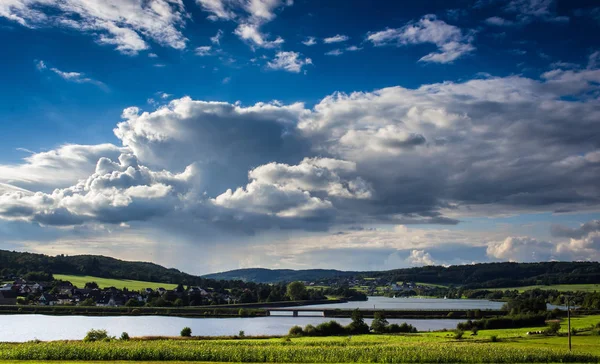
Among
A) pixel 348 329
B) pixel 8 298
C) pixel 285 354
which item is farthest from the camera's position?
pixel 8 298

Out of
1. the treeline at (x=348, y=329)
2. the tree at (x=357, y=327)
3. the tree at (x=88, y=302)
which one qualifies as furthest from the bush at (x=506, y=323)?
the tree at (x=88, y=302)

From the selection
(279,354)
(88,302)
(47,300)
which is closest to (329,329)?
(279,354)

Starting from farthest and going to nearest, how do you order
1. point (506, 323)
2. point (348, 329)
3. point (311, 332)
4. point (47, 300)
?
point (47, 300)
point (506, 323)
point (348, 329)
point (311, 332)

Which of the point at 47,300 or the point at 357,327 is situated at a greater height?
the point at 47,300

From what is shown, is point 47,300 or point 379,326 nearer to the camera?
point 379,326

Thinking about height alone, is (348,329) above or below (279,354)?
below

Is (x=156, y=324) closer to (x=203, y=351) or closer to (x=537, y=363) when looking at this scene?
(x=203, y=351)

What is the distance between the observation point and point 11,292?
625ft

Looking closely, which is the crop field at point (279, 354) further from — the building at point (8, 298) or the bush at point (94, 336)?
the building at point (8, 298)

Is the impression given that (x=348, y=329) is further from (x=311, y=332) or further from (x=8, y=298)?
(x=8, y=298)

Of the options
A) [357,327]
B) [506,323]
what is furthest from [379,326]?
[506,323]

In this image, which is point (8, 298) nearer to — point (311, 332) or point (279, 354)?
point (311, 332)

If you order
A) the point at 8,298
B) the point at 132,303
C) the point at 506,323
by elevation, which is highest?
the point at 8,298

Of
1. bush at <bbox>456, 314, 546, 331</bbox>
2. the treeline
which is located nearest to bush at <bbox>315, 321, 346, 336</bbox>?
the treeline
